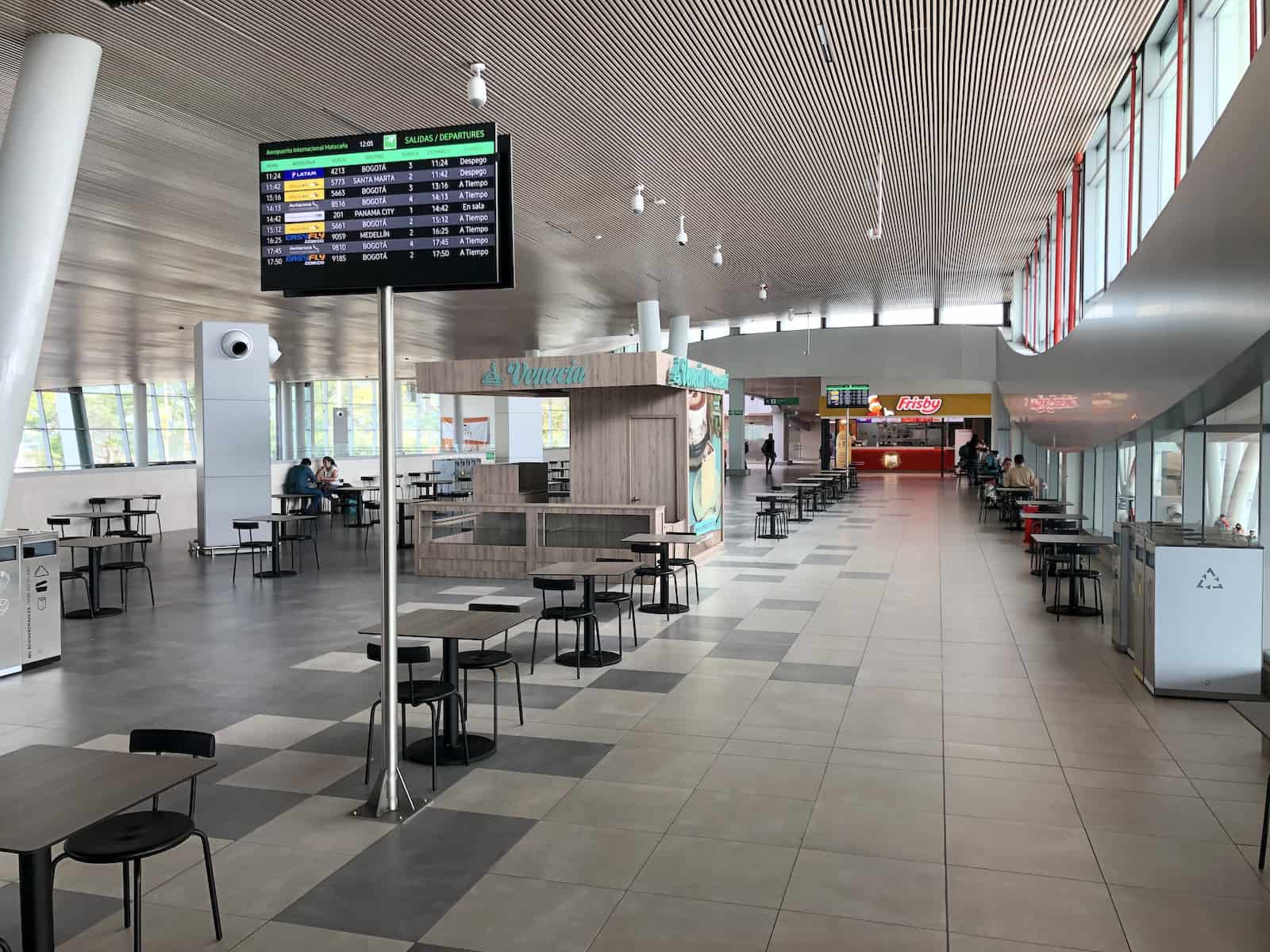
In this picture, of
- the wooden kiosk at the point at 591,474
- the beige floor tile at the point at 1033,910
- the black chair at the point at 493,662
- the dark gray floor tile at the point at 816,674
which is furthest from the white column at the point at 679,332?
the beige floor tile at the point at 1033,910

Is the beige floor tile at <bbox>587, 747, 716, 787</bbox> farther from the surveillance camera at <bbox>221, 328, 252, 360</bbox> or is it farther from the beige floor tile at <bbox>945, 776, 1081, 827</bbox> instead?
the surveillance camera at <bbox>221, 328, 252, 360</bbox>

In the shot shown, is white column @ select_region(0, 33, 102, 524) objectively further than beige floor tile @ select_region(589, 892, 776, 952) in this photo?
Yes

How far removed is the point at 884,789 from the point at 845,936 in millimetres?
1432

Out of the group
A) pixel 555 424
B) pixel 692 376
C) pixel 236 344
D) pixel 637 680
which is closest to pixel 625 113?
pixel 692 376

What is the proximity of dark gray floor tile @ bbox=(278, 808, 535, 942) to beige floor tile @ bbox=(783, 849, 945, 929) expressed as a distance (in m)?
1.23

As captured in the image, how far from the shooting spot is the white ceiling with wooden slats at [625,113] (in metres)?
6.68

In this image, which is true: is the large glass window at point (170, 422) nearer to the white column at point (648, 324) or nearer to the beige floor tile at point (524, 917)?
the white column at point (648, 324)

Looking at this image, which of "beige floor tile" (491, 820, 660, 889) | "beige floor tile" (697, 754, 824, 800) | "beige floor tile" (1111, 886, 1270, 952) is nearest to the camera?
"beige floor tile" (1111, 886, 1270, 952)

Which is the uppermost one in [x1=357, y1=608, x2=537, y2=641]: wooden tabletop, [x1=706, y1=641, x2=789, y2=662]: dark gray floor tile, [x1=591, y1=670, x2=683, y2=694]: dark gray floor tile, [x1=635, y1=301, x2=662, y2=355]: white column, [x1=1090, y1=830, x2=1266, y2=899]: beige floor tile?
[x1=635, y1=301, x2=662, y2=355]: white column

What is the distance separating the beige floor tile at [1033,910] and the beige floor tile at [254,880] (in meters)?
2.40

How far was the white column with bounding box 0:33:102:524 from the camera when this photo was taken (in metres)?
5.86

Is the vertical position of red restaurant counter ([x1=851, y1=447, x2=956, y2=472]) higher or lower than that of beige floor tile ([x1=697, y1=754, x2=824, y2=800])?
higher

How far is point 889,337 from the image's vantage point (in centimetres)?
2755

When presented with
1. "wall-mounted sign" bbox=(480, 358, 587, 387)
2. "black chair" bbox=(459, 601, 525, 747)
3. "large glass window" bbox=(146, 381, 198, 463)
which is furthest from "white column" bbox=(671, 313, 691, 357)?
"large glass window" bbox=(146, 381, 198, 463)
